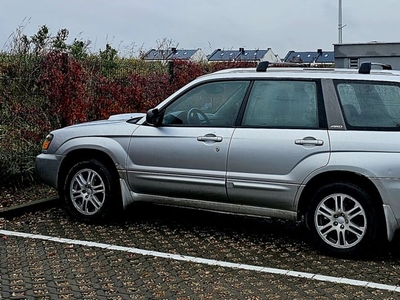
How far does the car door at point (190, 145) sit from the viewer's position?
655 cm

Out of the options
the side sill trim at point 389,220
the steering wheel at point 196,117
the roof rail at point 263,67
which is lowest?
the side sill trim at point 389,220

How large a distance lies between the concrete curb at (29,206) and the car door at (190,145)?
5.64 ft

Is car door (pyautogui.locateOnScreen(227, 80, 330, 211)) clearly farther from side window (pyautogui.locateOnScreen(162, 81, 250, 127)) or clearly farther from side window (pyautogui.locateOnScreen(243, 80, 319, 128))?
side window (pyautogui.locateOnScreen(162, 81, 250, 127))

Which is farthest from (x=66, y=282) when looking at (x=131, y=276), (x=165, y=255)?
(x=165, y=255)

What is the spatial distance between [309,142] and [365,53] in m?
13.7

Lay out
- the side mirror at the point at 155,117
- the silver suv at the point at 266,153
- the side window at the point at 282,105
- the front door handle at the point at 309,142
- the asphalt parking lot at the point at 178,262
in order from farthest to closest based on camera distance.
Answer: the side mirror at the point at 155,117 < the side window at the point at 282,105 < the front door handle at the point at 309,142 < the silver suv at the point at 266,153 < the asphalt parking lot at the point at 178,262

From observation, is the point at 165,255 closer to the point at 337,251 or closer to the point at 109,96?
the point at 337,251

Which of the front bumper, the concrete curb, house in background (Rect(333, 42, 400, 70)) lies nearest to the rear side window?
the front bumper

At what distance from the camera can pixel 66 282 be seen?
5.40 m

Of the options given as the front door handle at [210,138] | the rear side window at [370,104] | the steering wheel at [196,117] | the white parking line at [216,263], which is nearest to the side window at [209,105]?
the steering wheel at [196,117]

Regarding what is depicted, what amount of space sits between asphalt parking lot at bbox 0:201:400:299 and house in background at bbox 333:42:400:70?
11.9 m

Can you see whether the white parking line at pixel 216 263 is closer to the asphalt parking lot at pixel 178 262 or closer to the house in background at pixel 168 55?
the asphalt parking lot at pixel 178 262

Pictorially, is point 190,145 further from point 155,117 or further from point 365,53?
point 365,53

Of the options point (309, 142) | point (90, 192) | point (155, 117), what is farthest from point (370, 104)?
point (90, 192)
